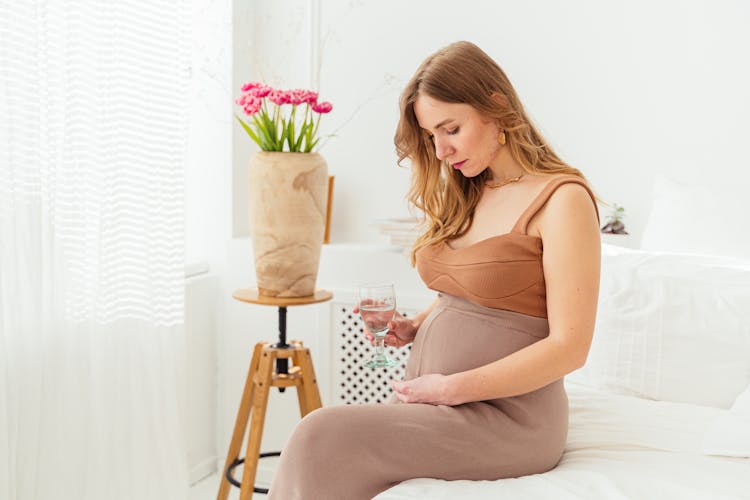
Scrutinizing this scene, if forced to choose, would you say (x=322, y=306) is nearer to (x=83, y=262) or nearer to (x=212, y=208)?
(x=212, y=208)

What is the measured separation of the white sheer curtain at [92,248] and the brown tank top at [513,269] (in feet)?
3.63

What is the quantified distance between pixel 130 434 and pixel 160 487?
24 centimetres

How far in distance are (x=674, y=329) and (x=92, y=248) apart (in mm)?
1558

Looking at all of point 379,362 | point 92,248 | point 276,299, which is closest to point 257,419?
point 276,299

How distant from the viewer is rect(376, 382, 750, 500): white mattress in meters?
1.46

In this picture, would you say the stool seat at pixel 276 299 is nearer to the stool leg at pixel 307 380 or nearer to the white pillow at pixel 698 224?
the stool leg at pixel 307 380

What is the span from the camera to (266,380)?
99.0 inches

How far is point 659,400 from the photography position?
196 centimetres

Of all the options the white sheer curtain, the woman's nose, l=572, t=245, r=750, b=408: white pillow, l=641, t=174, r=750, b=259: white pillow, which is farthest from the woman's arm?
the white sheer curtain

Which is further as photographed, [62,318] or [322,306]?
[322,306]

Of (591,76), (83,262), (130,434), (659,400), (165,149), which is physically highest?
(591,76)

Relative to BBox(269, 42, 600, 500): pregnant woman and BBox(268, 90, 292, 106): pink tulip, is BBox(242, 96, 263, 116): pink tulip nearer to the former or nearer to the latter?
BBox(268, 90, 292, 106): pink tulip

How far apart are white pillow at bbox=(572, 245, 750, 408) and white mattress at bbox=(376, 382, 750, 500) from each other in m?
0.05

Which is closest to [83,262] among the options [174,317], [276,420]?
[174,317]
